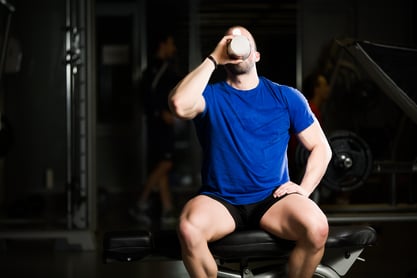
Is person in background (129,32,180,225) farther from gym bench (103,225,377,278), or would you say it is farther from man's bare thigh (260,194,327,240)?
man's bare thigh (260,194,327,240)

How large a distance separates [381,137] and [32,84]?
9.95 ft

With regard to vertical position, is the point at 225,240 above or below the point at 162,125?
below

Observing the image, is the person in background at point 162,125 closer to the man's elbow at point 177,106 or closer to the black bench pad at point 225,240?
the black bench pad at point 225,240

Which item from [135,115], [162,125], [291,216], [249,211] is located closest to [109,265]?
[249,211]

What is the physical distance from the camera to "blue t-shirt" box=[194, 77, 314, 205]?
2.08 meters

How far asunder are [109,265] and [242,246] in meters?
1.57

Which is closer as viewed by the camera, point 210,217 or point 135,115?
point 210,217

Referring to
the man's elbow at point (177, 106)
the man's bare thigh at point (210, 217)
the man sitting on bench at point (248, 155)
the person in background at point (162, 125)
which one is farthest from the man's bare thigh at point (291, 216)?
the person in background at point (162, 125)

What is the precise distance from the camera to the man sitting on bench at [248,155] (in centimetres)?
198

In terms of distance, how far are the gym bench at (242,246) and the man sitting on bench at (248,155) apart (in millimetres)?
40

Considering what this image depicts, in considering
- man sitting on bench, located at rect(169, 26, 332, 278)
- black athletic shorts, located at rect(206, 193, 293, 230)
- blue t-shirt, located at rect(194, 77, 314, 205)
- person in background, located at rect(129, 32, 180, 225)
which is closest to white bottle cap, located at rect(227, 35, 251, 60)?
man sitting on bench, located at rect(169, 26, 332, 278)

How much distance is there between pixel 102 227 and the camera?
15.4 ft

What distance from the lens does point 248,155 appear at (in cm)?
208

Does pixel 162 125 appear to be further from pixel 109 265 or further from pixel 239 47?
pixel 239 47
